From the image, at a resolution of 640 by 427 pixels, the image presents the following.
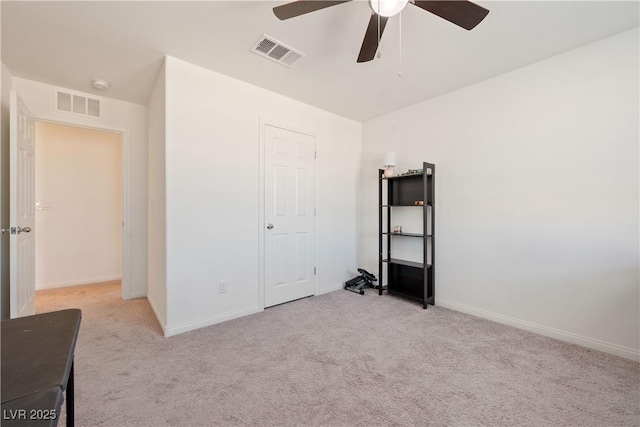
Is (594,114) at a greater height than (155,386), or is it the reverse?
(594,114)

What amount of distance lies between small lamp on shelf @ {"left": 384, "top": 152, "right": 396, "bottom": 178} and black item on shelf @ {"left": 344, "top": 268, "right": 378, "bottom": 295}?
1.38 metres

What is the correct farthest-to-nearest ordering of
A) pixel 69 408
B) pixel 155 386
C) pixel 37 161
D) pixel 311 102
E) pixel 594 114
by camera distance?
pixel 37 161, pixel 311 102, pixel 594 114, pixel 155 386, pixel 69 408

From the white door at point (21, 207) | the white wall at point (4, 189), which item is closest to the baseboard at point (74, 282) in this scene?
the white door at point (21, 207)

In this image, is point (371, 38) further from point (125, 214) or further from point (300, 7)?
point (125, 214)

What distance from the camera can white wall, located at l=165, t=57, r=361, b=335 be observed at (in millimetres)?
2420

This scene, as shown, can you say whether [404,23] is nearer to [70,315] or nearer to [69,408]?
[70,315]

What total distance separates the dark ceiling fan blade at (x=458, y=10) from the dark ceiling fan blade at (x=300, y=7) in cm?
48

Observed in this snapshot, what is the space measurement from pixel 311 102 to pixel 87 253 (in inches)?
162

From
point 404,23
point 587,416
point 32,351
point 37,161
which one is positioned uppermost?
point 404,23

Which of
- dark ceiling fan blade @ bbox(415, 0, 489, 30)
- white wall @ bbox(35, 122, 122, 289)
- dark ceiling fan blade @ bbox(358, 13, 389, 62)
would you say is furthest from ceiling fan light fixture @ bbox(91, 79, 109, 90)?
dark ceiling fan blade @ bbox(415, 0, 489, 30)

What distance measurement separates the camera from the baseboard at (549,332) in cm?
203

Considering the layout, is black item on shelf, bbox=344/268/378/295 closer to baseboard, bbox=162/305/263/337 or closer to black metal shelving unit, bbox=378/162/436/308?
black metal shelving unit, bbox=378/162/436/308

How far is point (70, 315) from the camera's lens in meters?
1.03

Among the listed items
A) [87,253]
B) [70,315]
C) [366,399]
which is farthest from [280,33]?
[87,253]
